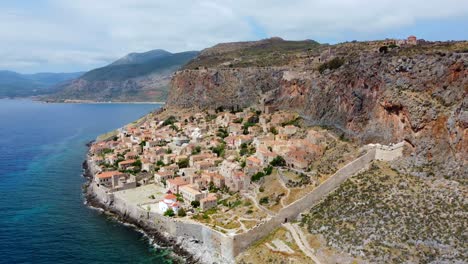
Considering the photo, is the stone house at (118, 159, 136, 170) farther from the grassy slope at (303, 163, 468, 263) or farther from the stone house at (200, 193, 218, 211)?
the grassy slope at (303, 163, 468, 263)

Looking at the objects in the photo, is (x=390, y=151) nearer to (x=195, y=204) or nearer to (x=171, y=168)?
(x=195, y=204)

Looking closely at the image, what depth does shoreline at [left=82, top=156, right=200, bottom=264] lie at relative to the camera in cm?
4781

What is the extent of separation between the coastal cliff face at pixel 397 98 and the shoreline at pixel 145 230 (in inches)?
1186

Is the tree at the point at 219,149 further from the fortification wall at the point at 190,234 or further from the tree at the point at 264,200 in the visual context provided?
the tree at the point at 264,200

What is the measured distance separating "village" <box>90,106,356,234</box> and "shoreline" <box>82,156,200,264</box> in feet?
8.49

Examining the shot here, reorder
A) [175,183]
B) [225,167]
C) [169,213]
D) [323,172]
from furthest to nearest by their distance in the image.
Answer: [225,167], [175,183], [323,172], [169,213]

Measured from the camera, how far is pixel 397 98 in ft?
176

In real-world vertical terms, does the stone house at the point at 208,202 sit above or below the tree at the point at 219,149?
below

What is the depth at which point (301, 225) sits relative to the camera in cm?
4659

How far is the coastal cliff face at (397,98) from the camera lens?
155 ft

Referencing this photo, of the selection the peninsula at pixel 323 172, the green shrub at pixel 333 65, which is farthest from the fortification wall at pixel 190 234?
the green shrub at pixel 333 65

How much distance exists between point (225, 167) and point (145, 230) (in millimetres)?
16671

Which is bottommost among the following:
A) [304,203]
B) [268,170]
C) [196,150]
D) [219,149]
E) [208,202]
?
[208,202]

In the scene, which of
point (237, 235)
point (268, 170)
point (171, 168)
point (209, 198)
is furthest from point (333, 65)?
point (237, 235)
